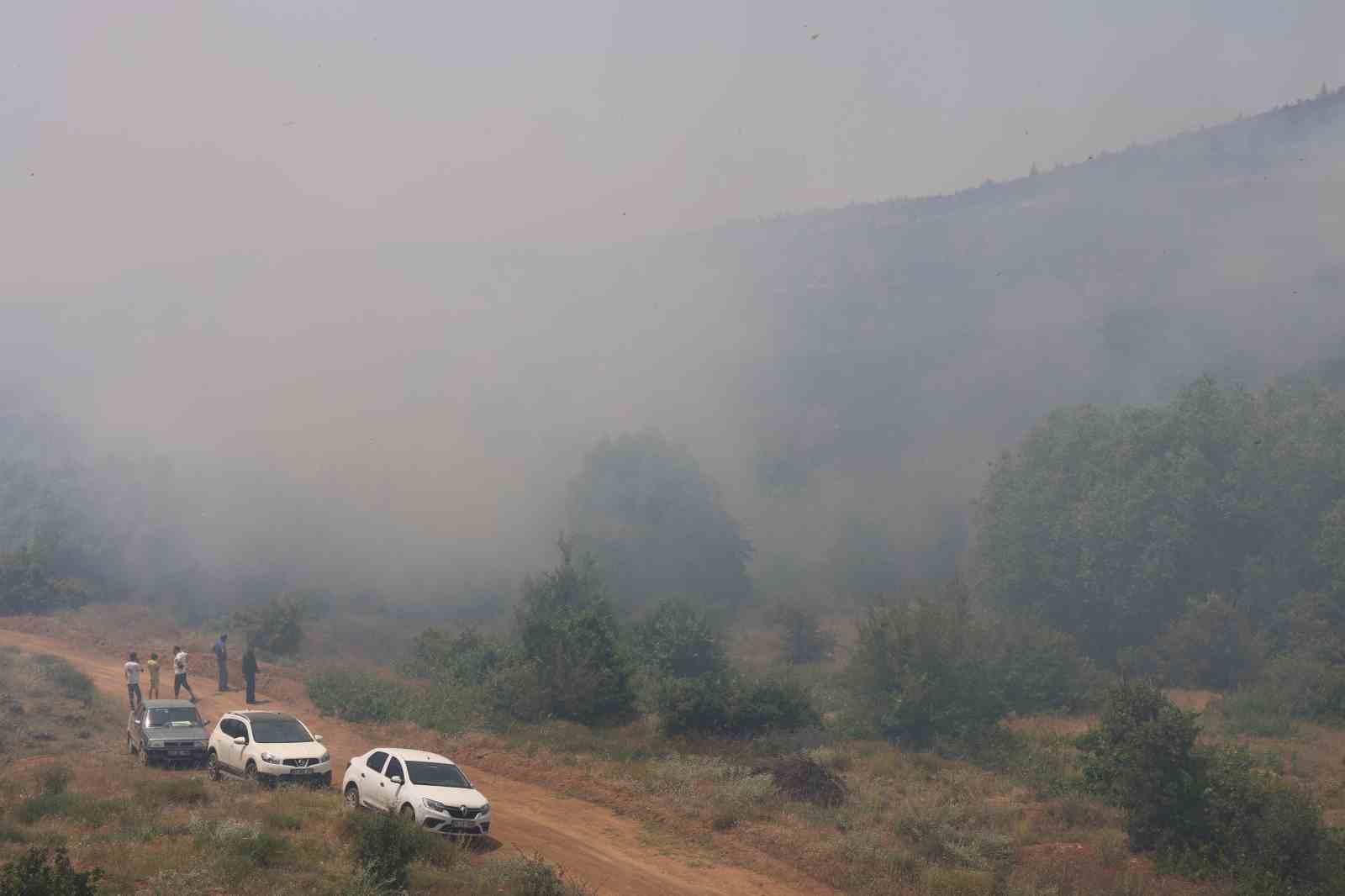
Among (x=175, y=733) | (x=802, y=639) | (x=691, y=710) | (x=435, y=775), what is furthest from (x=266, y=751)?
(x=802, y=639)

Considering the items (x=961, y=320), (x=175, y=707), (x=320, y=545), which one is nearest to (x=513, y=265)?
(x=961, y=320)

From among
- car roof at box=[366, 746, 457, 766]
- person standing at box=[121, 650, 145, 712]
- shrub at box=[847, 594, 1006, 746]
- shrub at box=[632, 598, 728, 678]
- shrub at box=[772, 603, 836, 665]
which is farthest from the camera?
shrub at box=[772, 603, 836, 665]

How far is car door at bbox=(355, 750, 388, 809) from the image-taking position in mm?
18734

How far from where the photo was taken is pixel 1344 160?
112m

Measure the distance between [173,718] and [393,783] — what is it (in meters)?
7.99

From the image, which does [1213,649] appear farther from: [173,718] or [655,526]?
[173,718]

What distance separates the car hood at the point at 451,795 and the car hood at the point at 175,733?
770cm

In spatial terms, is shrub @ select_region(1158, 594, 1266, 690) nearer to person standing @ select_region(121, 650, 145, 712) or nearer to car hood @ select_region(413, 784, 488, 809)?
car hood @ select_region(413, 784, 488, 809)

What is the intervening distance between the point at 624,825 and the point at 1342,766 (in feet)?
58.7

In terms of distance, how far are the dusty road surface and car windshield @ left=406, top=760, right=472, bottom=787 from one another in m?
1.35

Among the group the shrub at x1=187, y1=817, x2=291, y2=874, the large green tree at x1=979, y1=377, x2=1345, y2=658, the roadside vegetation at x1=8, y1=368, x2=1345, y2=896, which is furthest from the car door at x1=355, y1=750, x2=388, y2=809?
the large green tree at x1=979, y1=377, x2=1345, y2=658

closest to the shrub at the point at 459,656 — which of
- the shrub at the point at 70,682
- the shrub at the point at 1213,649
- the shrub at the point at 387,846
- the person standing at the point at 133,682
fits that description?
the person standing at the point at 133,682

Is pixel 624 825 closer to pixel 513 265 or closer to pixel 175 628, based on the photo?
pixel 175 628

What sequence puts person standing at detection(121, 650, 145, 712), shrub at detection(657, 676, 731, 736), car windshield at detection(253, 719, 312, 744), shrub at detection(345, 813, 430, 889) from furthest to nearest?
1. person standing at detection(121, 650, 145, 712)
2. shrub at detection(657, 676, 731, 736)
3. car windshield at detection(253, 719, 312, 744)
4. shrub at detection(345, 813, 430, 889)
